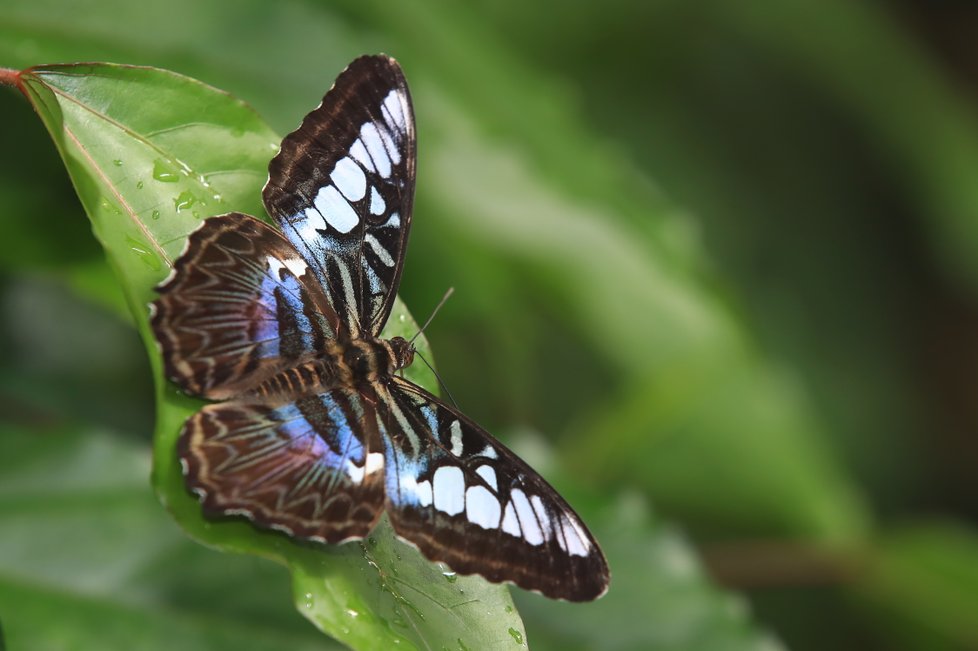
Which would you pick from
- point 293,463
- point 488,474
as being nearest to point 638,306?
point 488,474

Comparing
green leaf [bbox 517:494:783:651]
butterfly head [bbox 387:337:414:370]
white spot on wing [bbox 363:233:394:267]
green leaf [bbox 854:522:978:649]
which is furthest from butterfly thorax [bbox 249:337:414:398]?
green leaf [bbox 854:522:978:649]

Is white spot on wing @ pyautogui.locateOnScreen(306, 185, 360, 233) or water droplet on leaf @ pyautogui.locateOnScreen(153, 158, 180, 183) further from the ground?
white spot on wing @ pyautogui.locateOnScreen(306, 185, 360, 233)

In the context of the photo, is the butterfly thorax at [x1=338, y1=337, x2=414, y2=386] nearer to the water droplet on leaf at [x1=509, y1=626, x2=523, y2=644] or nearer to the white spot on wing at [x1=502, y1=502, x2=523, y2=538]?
the white spot on wing at [x1=502, y1=502, x2=523, y2=538]

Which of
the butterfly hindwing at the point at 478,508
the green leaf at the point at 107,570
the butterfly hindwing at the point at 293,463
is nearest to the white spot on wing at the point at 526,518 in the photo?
the butterfly hindwing at the point at 478,508

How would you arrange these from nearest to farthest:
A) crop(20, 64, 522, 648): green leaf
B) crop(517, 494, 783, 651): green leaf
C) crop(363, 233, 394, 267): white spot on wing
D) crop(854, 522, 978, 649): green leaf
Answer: crop(20, 64, 522, 648): green leaf < crop(363, 233, 394, 267): white spot on wing < crop(517, 494, 783, 651): green leaf < crop(854, 522, 978, 649): green leaf

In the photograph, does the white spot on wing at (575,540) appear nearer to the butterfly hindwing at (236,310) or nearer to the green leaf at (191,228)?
the green leaf at (191,228)

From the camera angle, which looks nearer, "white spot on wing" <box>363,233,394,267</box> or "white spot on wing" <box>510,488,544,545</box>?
"white spot on wing" <box>510,488,544,545</box>
